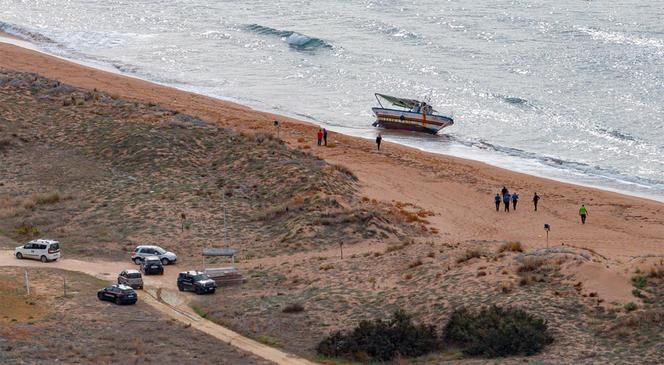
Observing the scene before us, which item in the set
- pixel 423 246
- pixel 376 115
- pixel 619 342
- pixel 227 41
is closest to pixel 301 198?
pixel 423 246

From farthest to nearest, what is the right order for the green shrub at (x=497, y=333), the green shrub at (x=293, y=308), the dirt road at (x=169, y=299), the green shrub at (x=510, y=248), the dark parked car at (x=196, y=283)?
the green shrub at (x=510, y=248)
the dark parked car at (x=196, y=283)
the green shrub at (x=293, y=308)
the dirt road at (x=169, y=299)
the green shrub at (x=497, y=333)

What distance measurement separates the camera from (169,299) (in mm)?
39844

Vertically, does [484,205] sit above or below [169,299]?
above

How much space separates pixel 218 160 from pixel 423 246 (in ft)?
57.3

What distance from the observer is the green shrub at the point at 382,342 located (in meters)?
33.3

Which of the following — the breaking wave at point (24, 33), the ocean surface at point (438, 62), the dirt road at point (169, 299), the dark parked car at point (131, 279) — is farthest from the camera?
the breaking wave at point (24, 33)

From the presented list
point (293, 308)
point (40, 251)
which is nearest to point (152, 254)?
point (40, 251)

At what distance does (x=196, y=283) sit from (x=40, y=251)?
24.5ft

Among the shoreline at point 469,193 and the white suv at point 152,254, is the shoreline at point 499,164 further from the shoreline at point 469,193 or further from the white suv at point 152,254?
the white suv at point 152,254

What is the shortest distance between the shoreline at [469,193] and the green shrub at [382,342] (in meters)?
13.7

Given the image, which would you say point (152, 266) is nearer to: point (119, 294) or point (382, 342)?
point (119, 294)

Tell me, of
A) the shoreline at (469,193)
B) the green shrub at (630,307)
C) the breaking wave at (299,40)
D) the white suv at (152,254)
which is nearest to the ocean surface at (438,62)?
the breaking wave at (299,40)

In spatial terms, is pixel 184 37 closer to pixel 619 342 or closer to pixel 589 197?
pixel 589 197

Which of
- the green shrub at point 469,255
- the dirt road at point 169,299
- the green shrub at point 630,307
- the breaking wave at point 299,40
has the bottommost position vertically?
the dirt road at point 169,299
